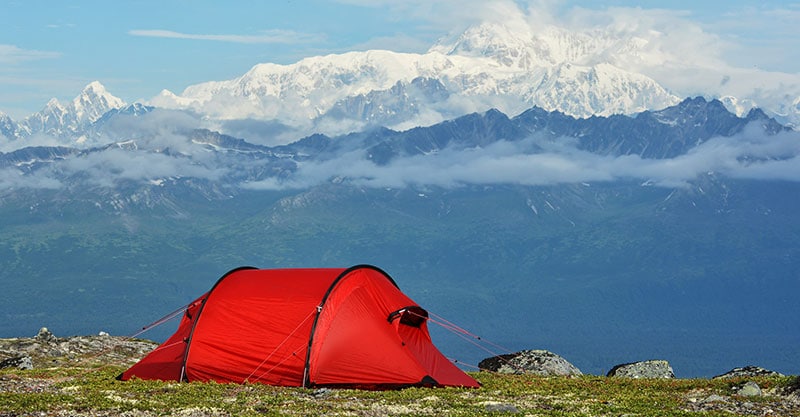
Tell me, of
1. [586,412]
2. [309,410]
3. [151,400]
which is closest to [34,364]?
[151,400]

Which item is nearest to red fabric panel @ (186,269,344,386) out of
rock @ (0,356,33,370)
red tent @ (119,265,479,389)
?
red tent @ (119,265,479,389)

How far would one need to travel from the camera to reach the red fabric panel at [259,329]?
3878 centimetres

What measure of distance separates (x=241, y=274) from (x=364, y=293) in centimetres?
605

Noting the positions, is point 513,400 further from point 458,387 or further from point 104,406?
point 104,406

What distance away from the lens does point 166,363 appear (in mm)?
40750

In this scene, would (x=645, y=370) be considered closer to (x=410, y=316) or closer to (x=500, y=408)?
(x=410, y=316)

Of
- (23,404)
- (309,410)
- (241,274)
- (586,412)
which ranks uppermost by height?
(241,274)

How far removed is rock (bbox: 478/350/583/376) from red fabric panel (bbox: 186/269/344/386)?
15135 mm

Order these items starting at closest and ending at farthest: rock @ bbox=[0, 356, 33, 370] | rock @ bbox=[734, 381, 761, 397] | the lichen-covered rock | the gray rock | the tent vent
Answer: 1. the gray rock
2. rock @ bbox=[734, 381, 761, 397]
3. the tent vent
4. rock @ bbox=[0, 356, 33, 370]
5. the lichen-covered rock

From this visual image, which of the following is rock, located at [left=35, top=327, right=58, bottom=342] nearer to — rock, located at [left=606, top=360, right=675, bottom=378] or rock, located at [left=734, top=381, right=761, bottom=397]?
rock, located at [left=606, top=360, right=675, bottom=378]

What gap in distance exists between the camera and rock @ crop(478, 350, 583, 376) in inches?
2041

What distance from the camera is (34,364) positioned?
174 ft

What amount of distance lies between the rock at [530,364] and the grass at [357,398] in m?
10.1

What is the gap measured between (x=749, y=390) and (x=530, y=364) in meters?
18.0
